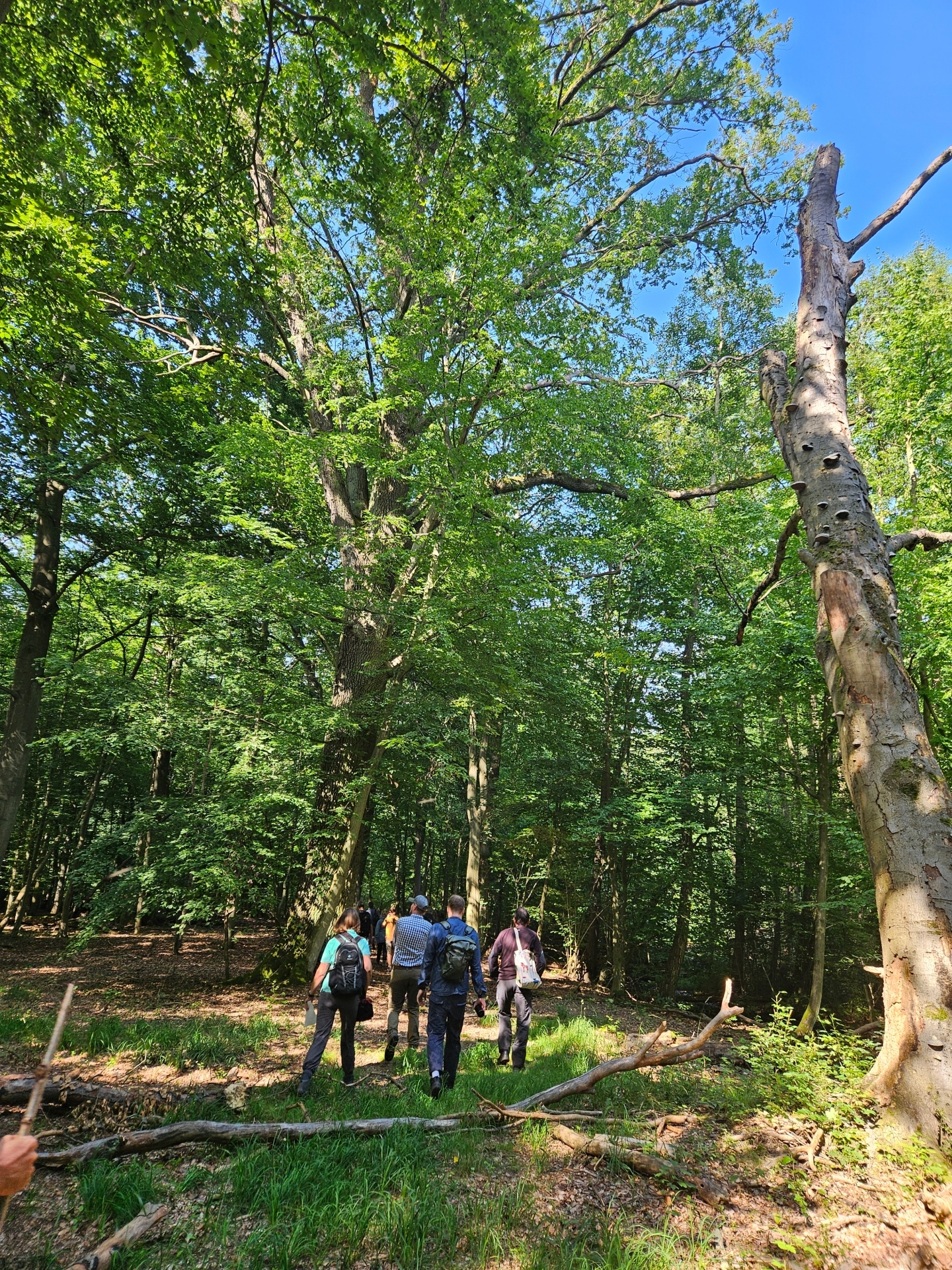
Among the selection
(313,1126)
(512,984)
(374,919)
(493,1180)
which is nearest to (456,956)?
(512,984)

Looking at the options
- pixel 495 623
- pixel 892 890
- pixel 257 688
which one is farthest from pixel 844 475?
pixel 257 688

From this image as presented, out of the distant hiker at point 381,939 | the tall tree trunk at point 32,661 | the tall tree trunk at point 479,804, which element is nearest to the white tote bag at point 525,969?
the tall tree trunk at point 479,804

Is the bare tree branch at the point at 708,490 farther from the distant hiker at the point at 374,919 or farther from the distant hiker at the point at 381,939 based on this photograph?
the distant hiker at the point at 381,939

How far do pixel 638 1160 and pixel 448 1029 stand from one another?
2.19 m

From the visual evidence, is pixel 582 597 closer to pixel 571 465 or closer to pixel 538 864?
pixel 571 465

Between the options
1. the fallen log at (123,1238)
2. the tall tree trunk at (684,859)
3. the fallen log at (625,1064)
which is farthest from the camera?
the tall tree trunk at (684,859)

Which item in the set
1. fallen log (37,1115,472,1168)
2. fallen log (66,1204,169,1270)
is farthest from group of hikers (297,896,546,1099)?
fallen log (66,1204,169,1270)

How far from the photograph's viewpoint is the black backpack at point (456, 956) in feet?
18.1

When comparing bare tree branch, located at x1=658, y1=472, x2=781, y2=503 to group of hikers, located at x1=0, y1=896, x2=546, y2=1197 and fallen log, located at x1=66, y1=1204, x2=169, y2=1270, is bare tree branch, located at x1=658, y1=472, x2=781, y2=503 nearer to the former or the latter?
group of hikers, located at x1=0, y1=896, x2=546, y2=1197

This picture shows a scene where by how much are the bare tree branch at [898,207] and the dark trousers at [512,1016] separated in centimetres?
757

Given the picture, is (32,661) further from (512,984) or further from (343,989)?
(512,984)

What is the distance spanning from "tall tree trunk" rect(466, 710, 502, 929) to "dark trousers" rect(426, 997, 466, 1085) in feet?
20.8

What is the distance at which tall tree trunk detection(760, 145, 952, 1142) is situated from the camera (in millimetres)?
3639

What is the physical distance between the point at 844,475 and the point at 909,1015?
3661mm
